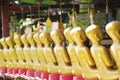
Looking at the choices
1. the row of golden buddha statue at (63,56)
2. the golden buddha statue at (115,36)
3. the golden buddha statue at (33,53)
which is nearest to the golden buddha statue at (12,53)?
the row of golden buddha statue at (63,56)

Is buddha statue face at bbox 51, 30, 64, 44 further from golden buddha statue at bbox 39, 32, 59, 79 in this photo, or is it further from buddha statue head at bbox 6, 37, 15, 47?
buddha statue head at bbox 6, 37, 15, 47

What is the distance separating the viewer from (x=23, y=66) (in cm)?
272

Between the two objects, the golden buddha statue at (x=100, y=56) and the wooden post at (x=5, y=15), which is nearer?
the golden buddha statue at (x=100, y=56)

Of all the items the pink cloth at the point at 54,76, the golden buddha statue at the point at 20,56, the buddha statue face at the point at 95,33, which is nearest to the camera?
the buddha statue face at the point at 95,33

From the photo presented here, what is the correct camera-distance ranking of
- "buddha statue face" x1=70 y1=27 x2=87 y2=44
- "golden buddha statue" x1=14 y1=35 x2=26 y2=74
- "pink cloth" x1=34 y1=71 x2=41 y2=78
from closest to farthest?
"buddha statue face" x1=70 y1=27 x2=87 y2=44
"pink cloth" x1=34 y1=71 x2=41 y2=78
"golden buddha statue" x1=14 y1=35 x2=26 y2=74

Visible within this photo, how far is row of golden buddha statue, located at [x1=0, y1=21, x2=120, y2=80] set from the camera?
5.42 feet

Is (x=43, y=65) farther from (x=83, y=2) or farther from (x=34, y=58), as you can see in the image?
(x=83, y=2)

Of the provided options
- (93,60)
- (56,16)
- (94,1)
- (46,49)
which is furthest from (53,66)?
(56,16)

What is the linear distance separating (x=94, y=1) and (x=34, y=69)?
187 centimetres

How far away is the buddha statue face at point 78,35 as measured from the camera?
180cm

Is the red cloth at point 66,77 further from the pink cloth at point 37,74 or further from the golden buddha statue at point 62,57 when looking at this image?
the pink cloth at point 37,74

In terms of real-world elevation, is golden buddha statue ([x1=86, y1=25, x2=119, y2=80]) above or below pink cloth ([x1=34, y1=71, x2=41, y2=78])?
above

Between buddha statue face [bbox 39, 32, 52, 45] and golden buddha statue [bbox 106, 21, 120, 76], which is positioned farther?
buddha statue face [bbox 39, 32, 52, 45]

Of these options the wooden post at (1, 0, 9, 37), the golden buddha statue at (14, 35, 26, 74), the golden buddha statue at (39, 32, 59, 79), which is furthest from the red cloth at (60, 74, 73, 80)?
the wooden post at (1, 0, 9, 37)
